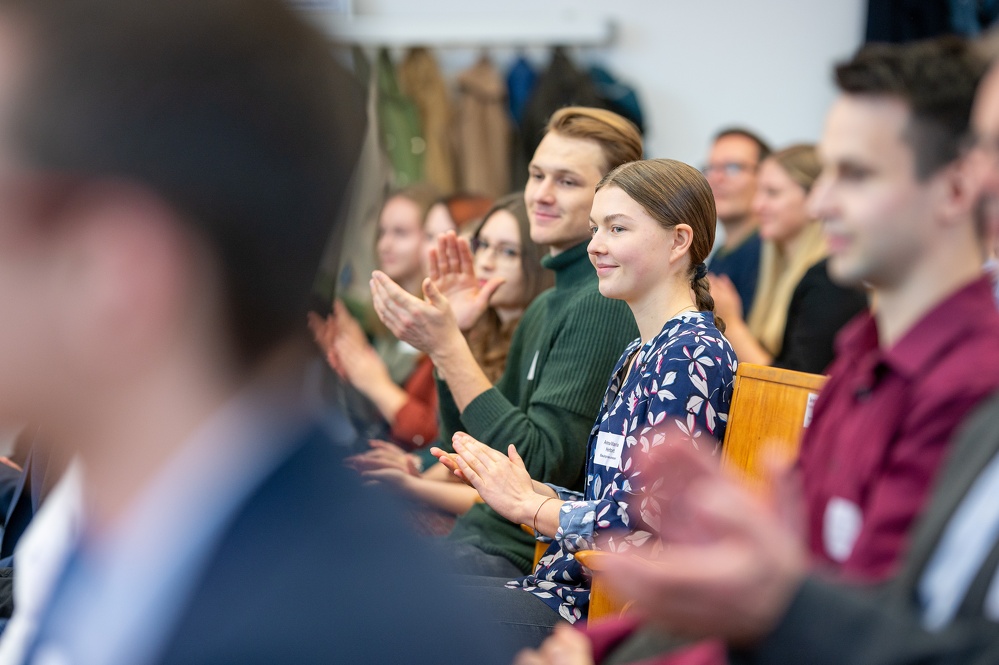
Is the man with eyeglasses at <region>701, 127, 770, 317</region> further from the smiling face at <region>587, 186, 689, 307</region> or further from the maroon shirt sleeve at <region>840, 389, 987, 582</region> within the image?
the maroon shirt sleeve at <region>840, 389, 987, 582</region>

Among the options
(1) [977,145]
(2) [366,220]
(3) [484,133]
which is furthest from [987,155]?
(3) [484,133]

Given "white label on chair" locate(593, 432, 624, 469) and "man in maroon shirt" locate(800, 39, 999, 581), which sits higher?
"man in maroon shirt" locate(800, 39, 999, 581)

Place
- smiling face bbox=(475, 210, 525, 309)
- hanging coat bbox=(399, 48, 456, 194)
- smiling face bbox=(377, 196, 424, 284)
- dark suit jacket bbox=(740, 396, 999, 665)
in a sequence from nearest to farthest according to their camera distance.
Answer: dark suit jacket bbox=(740, 396, 999, 665) → smiling face bbox=(475, 210, 525, 309) → smiling face bbox=(377, 196, 424, 284) → hanging coat bbox=(399, 48, 456, 194)

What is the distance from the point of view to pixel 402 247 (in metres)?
3.86

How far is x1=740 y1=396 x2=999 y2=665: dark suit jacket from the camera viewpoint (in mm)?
773

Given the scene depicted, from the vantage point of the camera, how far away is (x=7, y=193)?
0.57m

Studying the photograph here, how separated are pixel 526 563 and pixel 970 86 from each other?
1507 mm

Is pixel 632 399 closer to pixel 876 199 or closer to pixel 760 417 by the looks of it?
pixel 760 417

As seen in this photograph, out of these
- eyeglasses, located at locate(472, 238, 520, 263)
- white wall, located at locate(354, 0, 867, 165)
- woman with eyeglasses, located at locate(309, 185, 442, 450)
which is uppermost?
white wall, located at locate(354, 0, 867, 165)

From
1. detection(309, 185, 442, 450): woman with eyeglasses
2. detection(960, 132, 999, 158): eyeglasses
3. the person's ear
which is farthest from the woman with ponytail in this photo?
the person's ear

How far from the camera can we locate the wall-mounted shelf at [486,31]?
5.10 metres

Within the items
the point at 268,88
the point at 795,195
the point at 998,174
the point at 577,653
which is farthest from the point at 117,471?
the point at 795,195

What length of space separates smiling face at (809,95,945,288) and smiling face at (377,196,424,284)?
2.95 m

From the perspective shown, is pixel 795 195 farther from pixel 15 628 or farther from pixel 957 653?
pixel 15 628
